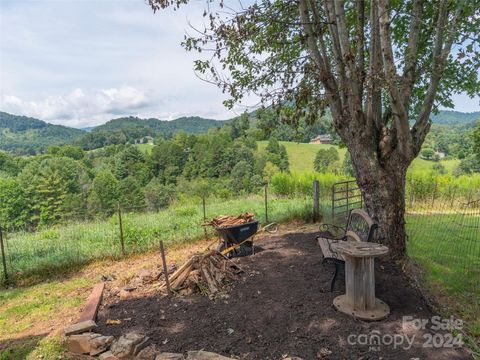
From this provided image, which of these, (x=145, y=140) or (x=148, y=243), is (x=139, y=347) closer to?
(x=148, y=243)

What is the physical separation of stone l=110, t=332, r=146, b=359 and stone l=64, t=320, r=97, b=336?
1.69ft

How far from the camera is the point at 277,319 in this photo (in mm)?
3158

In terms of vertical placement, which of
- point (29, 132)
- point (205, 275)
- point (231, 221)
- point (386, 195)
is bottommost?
point (205, 275)

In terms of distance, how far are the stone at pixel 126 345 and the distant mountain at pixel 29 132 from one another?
338ft

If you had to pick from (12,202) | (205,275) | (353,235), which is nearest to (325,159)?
(12,202)

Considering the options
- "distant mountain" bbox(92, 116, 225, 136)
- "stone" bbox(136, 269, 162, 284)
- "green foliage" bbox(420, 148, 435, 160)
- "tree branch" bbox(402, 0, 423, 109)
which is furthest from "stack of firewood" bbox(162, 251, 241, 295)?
"distant mountain" bbox(92, 116, 225, 136)

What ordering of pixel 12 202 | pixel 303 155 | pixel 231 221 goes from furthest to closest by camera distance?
pixel 303 155, pixel 12 202, pixel 231 221

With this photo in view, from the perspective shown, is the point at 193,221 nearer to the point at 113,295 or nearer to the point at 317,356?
the point at 113,295

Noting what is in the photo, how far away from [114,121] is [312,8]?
105m

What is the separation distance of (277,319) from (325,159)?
43.1 metres

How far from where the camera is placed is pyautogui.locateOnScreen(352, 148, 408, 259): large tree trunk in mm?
4410

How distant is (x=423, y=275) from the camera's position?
178 inches

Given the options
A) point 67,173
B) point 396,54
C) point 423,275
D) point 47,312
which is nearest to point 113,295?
point 47,312

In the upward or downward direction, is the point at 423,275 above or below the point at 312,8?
below
